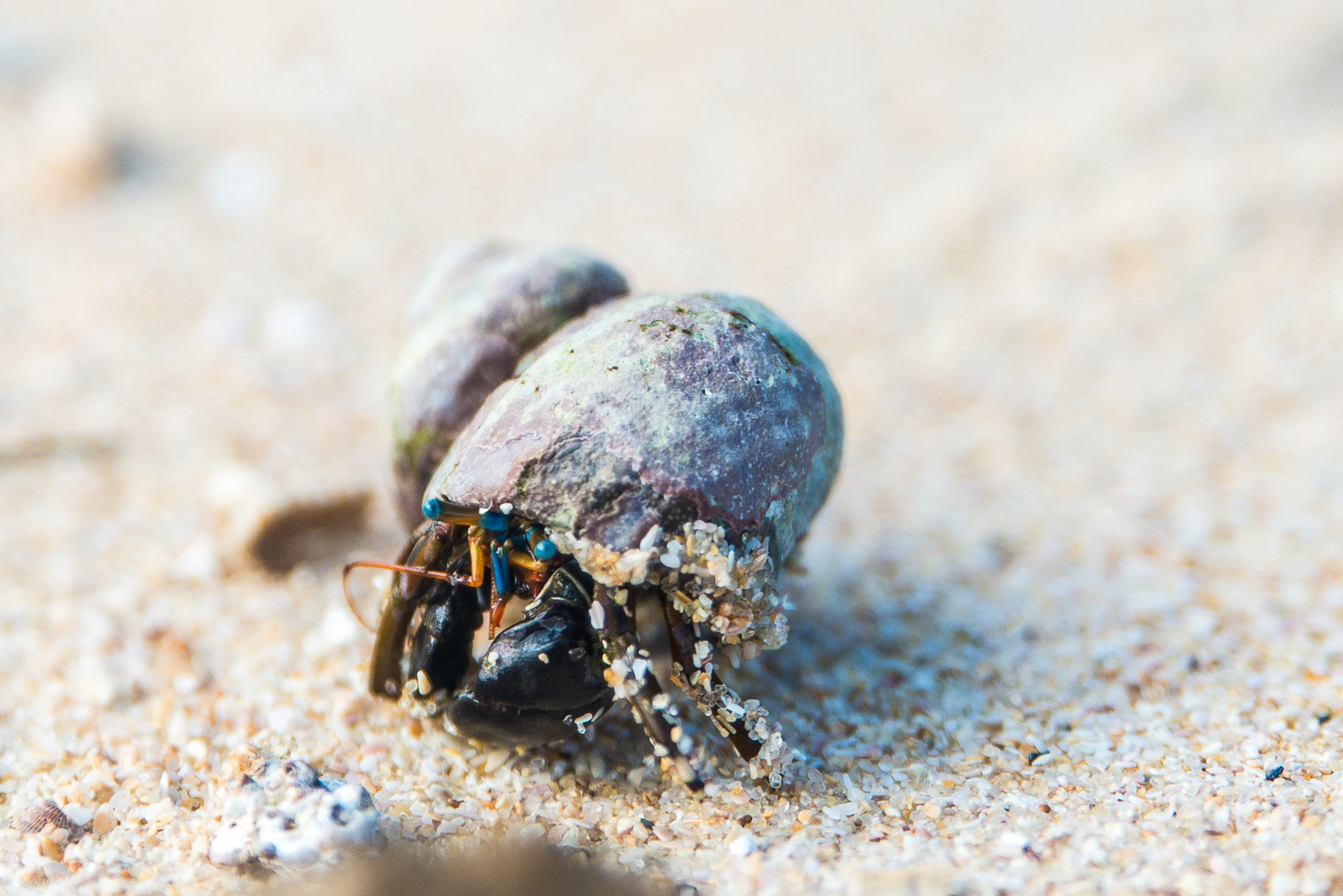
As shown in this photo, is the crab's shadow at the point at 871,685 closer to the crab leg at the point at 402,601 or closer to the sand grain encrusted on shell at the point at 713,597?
the sand grain encrusted on shell at the point at 713,597

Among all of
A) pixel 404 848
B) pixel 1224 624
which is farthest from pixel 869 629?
pixel 404 848

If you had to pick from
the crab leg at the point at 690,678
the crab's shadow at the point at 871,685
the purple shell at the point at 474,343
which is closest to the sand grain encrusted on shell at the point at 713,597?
the crab leg at the point at 690,678

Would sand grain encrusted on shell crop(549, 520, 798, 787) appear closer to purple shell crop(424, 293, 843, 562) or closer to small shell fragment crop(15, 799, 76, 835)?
purple shell crop(424, 293, 843, 562)

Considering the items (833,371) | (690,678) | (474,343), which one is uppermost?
(474,343)

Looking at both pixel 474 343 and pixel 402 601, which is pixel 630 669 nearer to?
pixel 402 601

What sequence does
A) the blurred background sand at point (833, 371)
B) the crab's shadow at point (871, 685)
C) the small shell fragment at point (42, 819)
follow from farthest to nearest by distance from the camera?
the crab's shadow at point (871, 685)
the blurred background sand at point (833, 371)
the small shell fragment at point (42, 819)

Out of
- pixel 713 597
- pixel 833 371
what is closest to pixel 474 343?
pixel 713 597
